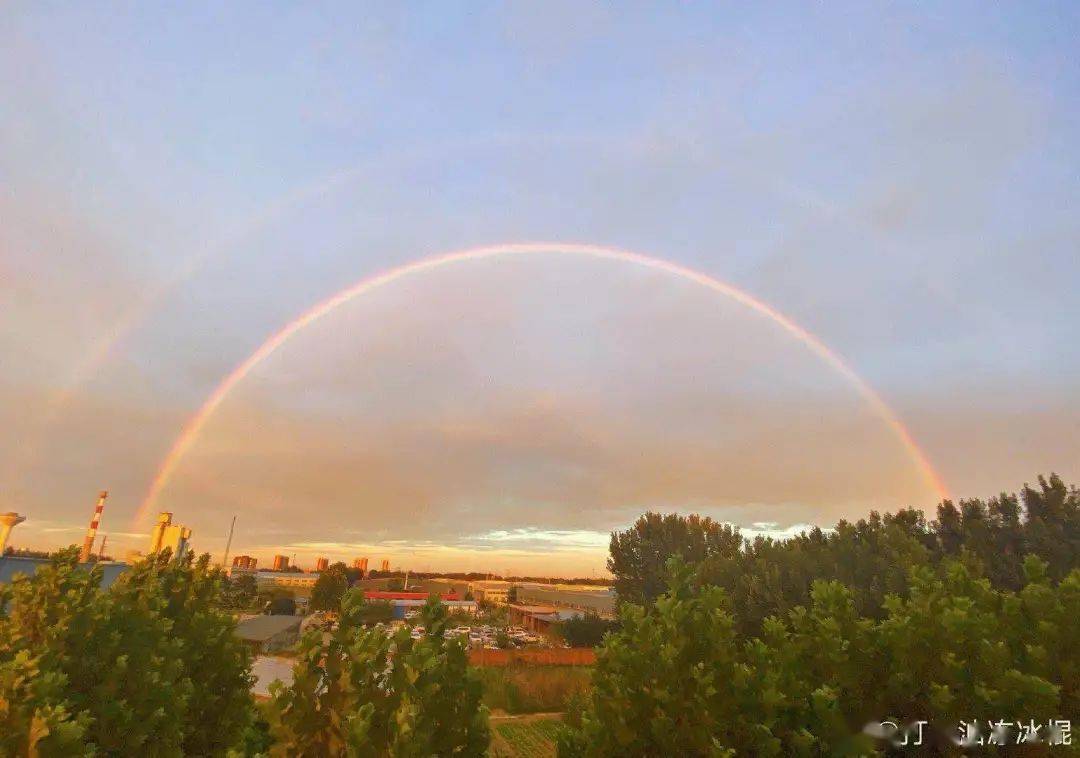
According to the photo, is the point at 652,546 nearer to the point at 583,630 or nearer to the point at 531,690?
the point at 583,630

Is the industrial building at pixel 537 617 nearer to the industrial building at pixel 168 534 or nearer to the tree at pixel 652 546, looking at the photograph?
the tree at pixel 652 546

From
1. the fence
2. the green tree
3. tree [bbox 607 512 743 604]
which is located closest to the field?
the green tree

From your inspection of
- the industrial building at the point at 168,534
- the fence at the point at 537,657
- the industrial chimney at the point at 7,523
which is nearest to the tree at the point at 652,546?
the fence at the point at 537,657

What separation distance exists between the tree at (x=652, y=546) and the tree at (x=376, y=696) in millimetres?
57774

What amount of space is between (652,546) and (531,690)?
35.4 metres

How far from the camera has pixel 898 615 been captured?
9.96 m

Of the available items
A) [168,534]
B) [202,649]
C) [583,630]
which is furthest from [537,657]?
[202,649]

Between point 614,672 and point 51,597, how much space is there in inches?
344

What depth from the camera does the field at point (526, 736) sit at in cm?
2108

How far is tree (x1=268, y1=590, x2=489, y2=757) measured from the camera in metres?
5.81

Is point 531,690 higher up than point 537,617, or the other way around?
point 531,690

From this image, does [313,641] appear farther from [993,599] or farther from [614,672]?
[993,599]

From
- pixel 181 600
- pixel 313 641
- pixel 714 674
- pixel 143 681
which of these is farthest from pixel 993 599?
pixel 181 600

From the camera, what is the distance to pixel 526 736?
23484 mm
